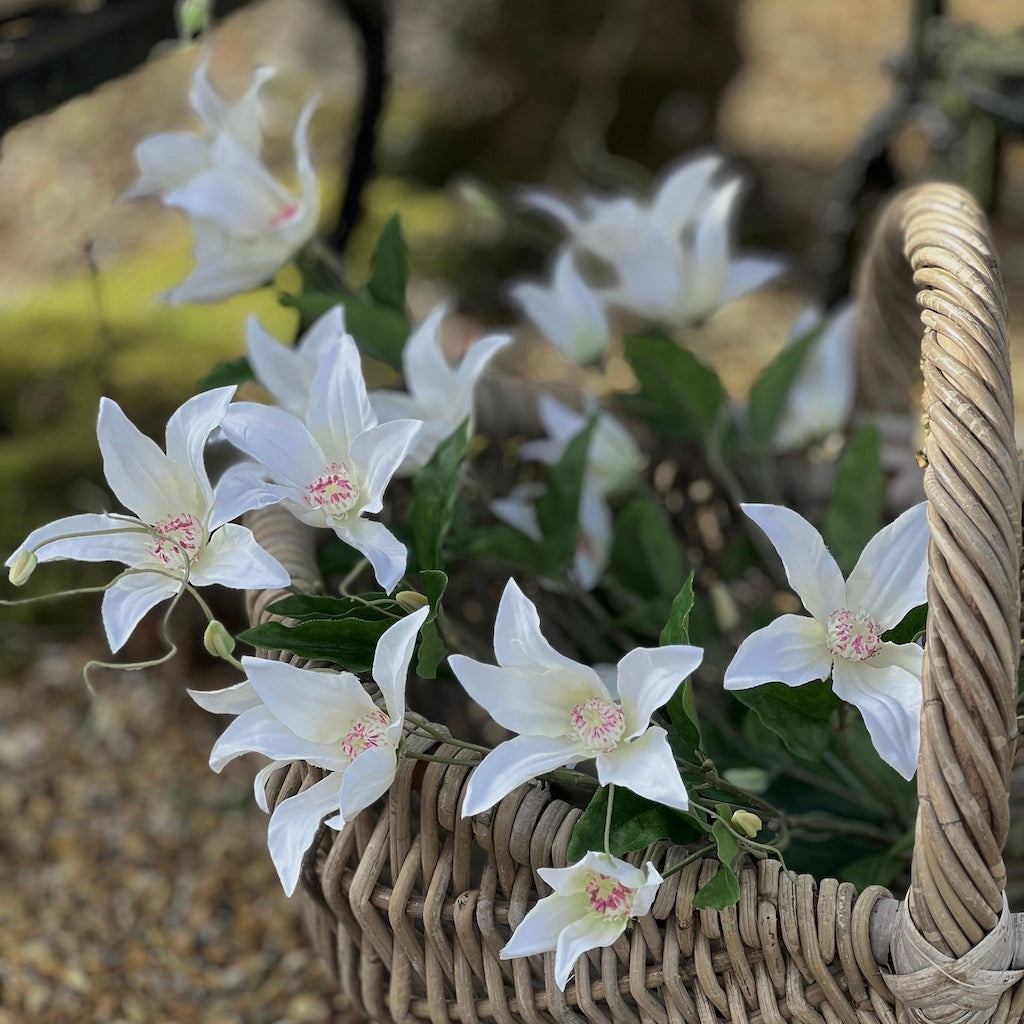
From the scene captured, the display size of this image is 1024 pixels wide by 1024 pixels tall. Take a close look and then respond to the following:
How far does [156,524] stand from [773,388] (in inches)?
19.6

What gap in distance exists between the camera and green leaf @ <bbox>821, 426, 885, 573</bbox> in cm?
79

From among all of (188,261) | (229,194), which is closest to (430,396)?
(229,194)

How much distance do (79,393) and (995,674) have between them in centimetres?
118

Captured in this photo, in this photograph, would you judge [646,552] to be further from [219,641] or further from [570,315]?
[219,641]

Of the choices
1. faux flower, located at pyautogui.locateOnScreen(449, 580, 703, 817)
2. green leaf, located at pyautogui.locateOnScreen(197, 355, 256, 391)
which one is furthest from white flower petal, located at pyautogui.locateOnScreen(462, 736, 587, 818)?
green leaf, located at pyautogui.locateOnScreen(197, 355, 256, 391)

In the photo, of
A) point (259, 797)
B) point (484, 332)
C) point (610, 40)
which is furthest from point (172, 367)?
point (610, 40)

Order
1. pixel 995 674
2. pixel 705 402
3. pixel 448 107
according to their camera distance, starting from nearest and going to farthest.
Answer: pixel 995 674, pixel 705 402, pixel 448 107

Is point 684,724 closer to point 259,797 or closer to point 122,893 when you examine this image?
point 259,797

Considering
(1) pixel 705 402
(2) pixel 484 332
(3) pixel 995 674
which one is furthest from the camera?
(2) pixel 484 332

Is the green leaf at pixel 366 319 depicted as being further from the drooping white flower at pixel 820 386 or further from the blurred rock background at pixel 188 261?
the drooping white flower at pixel 820 386

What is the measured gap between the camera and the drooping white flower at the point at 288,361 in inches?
28.6

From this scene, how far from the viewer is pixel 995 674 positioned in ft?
1.59

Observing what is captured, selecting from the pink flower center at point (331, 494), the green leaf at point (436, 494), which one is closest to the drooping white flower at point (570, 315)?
the green leaf at point (436, 494)

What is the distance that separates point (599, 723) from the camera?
1.78 feet
